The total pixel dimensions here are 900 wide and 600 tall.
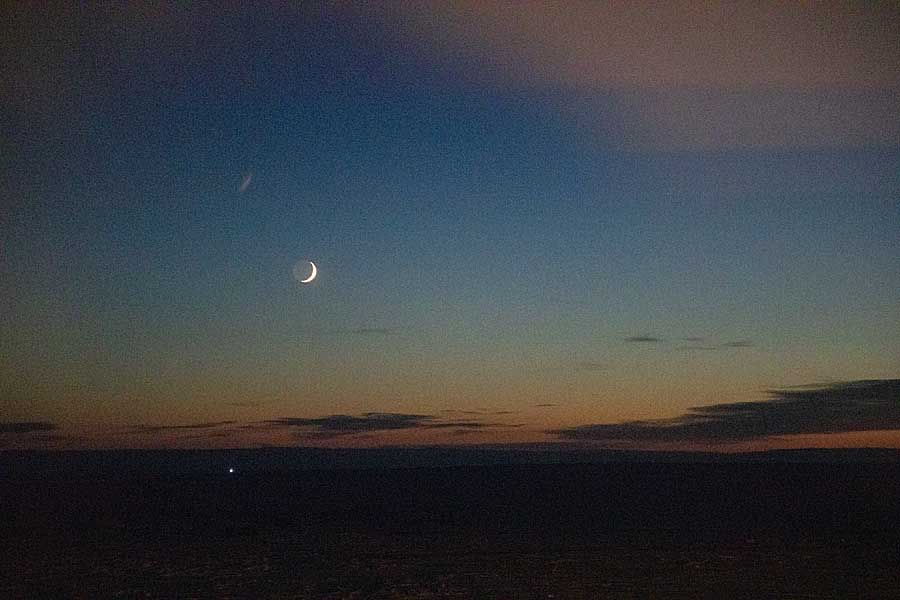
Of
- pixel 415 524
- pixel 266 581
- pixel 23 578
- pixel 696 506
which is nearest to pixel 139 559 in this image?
pixel 23 578

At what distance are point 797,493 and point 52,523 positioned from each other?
42.3 metres

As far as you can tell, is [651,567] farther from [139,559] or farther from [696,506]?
[696,506]

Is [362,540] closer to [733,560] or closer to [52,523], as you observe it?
[733,560]

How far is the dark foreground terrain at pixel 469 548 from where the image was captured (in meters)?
21.6

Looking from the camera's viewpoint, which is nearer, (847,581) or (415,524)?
(847,581)

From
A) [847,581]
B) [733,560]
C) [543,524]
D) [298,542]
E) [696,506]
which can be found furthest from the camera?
[696,506]

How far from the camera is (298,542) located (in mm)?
32344

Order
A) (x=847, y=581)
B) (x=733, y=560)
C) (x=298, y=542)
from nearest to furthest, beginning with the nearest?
(x=847, y=581) < (x=733, y=560) < (x=298, y=542)

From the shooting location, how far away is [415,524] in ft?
130

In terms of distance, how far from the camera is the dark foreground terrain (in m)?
21.6

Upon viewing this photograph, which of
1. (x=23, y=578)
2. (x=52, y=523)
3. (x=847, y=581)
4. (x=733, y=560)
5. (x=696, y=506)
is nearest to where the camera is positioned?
(x=847, y=581)

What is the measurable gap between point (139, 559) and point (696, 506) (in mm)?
29221

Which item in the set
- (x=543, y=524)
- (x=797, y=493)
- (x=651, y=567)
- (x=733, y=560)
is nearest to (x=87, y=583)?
(x=651, y=567)

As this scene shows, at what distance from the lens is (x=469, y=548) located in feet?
97.0
